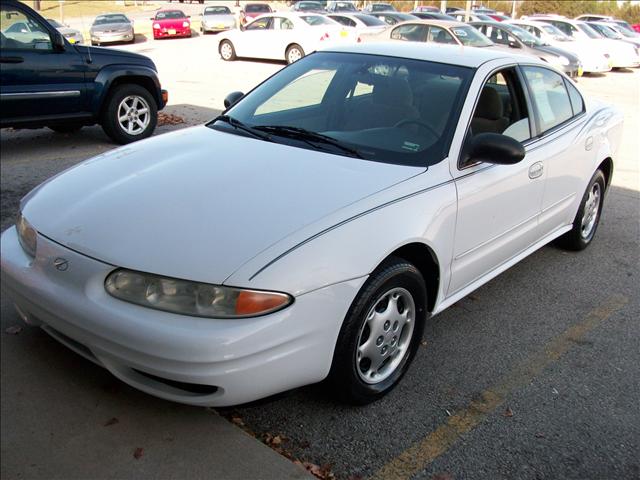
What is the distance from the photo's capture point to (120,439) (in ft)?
8.60

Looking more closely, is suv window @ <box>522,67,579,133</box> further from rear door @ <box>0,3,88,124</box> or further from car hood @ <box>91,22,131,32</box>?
car hood @ <box>91,22,131,32</box>

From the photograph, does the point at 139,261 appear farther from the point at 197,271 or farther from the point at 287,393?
the point at 287,393

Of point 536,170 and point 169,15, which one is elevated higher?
point 536,170

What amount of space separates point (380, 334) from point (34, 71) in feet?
19.2

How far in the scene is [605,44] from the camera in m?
19.9

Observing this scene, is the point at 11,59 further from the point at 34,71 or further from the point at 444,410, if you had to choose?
the point at 444,410

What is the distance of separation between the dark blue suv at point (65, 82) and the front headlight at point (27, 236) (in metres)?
Answer: 4.46

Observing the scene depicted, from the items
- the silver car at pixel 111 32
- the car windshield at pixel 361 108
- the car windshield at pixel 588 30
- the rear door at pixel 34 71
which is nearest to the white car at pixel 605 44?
the car windshield at pixel 588 30

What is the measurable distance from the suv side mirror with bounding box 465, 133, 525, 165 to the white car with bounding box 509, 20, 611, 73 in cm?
1726

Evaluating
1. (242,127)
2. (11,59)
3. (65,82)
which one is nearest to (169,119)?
(65,82)

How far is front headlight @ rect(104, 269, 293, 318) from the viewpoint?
7.84 ft

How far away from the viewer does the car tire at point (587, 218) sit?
4.91 m

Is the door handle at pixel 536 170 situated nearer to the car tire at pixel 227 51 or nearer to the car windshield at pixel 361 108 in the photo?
the car windshield at pixel 361 108

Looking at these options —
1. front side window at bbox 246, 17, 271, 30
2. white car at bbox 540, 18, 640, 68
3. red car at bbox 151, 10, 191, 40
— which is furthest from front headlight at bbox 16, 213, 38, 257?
red car at bbox 151, 10, 191, 40
